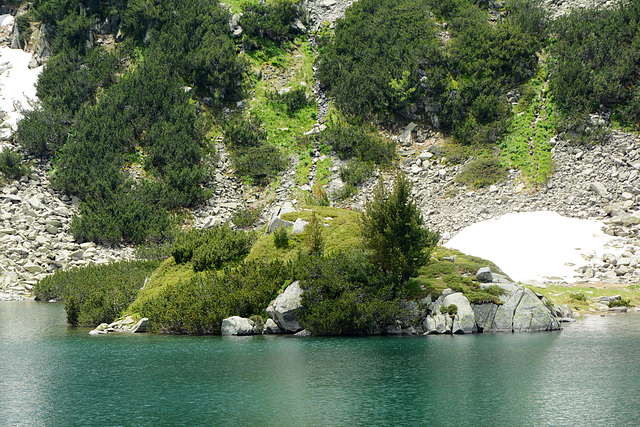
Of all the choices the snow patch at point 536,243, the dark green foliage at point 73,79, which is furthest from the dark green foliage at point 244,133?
the snow patch at point 536,243

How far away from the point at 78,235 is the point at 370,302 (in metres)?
41.5

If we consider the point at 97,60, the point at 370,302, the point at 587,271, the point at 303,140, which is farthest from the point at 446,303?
the point at 97,60

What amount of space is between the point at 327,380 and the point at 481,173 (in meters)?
46.3

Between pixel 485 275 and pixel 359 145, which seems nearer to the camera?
pixel 485 275

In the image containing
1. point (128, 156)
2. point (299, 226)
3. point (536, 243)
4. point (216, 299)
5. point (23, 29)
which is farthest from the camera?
point (23, 29)

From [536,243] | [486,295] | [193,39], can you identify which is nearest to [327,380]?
[486,295]

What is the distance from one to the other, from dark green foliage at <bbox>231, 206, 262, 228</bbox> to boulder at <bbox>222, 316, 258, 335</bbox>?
3290 centimetres

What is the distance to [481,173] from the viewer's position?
58656 mm

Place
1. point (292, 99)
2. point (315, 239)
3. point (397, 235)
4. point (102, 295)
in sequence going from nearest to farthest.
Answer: point (397, 235)
point (315, 239)
point (102, 295)
point (292, 99)

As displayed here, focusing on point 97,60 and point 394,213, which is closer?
point 394,213

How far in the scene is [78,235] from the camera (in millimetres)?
56281

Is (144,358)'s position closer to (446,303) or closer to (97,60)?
(446,303)

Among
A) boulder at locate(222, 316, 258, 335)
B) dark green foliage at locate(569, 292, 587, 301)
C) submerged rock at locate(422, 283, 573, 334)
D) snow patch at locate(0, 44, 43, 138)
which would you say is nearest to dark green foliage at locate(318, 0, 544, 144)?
dark green foliage at locate(569, 292, 587, 301)

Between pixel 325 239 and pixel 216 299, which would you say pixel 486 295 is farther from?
pixel 216 299
